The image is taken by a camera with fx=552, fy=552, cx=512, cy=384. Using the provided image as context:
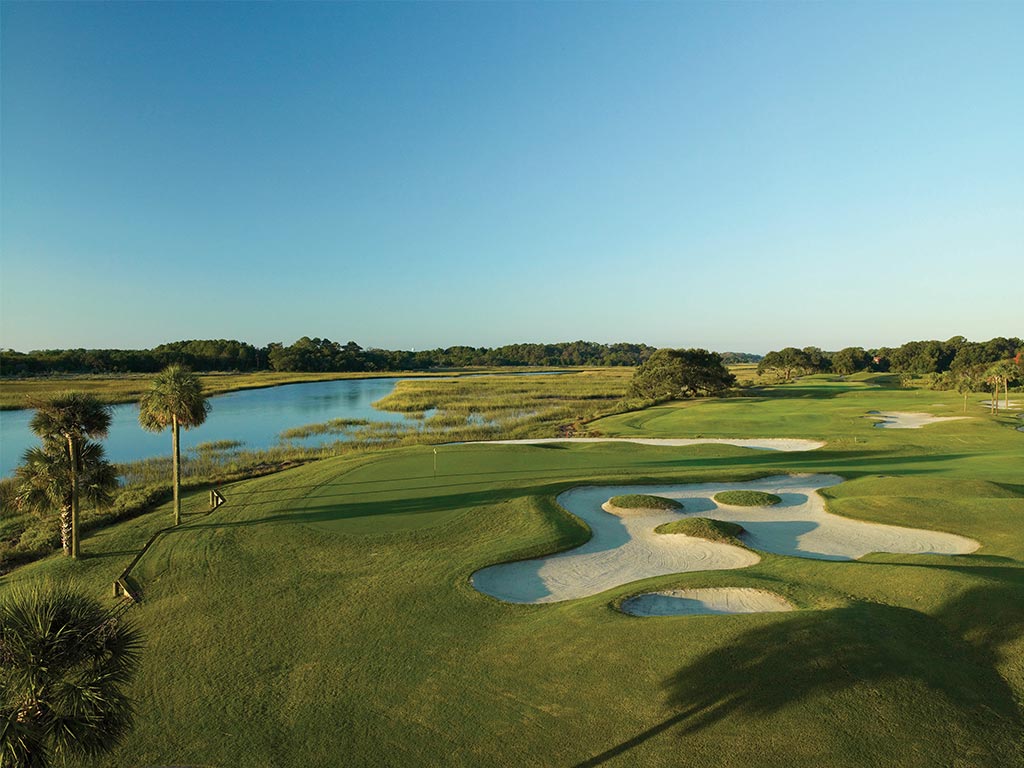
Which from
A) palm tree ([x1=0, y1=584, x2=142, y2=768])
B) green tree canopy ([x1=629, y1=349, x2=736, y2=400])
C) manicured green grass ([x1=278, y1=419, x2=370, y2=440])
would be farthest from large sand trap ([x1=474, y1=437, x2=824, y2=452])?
green tree canopy ([x1=629, y1=349, x2=736, y2=400])

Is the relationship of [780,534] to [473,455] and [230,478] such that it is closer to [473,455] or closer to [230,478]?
[473,455]

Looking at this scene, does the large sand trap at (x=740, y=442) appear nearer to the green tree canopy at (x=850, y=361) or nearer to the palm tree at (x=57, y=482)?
the palm tree at (x=57, y=482)

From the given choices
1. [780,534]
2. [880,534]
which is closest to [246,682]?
[780,534]

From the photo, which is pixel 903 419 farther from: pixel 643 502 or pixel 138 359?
pixel 138 359

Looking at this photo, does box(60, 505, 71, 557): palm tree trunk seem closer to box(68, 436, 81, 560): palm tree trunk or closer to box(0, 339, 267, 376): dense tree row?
box(68, 436, 81, 560): palm tree trunk

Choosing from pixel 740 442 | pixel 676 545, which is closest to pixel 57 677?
pixel 676 545

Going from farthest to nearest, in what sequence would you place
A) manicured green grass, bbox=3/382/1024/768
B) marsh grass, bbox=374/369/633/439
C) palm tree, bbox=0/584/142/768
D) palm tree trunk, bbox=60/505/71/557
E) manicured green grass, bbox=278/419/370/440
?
1. marsh grass, bbox=374/369/633/439
2. manicured green grass, bbox=278/419/370/440
3. palm tree trunk, bbox=60/505/71/557
4. manicured green grass, bbox=3/382/1024/768
5. palm tree, bbox=0/584/142/768
